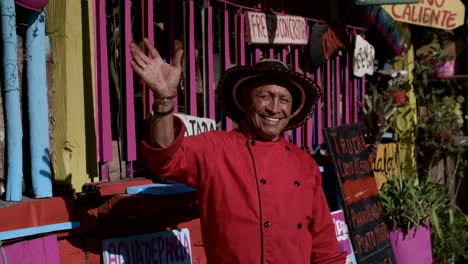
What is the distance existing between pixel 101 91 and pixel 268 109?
1.15 m

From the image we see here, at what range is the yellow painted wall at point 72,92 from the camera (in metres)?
3.15

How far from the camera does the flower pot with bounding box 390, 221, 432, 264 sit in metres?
4.96

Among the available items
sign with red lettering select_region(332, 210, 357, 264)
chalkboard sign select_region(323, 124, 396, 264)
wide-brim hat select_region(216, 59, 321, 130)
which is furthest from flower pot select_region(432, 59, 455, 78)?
wide-brim hat select_region(216, 59, 321, 130)

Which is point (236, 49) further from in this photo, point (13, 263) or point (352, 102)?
point (13, 263)

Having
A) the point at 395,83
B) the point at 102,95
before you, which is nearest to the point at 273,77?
the point at 102,95

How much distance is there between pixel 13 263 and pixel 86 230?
0.51 meters

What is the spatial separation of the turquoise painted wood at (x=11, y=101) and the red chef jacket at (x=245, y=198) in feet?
2.78

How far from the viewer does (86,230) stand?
10.3 ft

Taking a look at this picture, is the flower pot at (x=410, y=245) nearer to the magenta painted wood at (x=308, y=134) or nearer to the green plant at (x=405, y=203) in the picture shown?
the green plant at (x=405, y=203)

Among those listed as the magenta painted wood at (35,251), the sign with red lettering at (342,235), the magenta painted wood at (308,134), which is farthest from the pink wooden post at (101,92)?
the magenta painted wood at (308,134)

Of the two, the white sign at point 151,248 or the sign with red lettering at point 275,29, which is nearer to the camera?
the white sign at point 151,248

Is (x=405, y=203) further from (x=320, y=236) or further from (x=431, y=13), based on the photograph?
(x=431, y=13)

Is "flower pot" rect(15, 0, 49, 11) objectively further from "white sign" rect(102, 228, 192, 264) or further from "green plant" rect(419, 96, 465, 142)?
"green plant" rect(419, 96, 465, 142)

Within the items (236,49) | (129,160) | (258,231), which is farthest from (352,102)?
(258,231)
